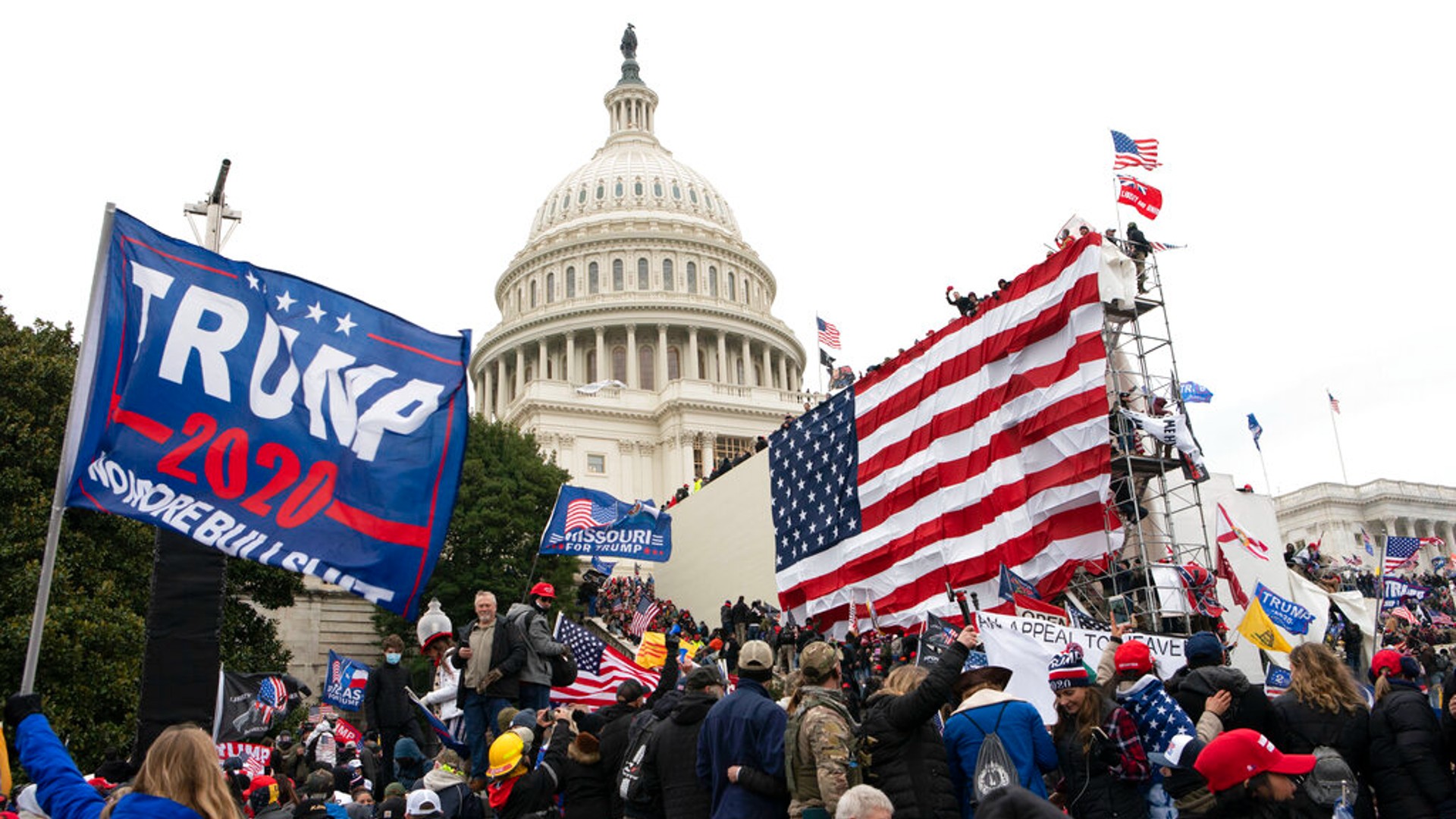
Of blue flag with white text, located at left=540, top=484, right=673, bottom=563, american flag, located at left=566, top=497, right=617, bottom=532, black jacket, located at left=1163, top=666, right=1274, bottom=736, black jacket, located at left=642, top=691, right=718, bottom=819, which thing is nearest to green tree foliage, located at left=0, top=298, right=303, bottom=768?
blue flag with white text, located at left=540, top=484, right=673, bottom=563

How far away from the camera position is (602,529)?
74.7 ft

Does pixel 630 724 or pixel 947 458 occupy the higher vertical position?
pixel 947 458

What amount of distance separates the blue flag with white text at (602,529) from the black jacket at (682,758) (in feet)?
48.4

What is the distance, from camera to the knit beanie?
6129 millimetres

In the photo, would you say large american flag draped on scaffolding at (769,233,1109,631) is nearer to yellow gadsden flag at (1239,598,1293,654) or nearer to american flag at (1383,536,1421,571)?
yellow gadsden flag at (1239,598,1293,654)

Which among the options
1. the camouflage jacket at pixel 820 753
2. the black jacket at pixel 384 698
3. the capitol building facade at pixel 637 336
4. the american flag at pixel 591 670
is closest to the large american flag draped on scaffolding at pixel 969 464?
the american flag at pixel 591 670

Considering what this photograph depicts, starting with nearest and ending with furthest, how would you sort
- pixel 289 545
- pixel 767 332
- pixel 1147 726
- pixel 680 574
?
pixel 1147 726, pixel 289 545, pixel 680 574, pixel 767 332

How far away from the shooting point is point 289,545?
6488 millimetres

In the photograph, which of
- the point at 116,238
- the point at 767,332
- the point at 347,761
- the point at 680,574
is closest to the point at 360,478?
the point at 116,238

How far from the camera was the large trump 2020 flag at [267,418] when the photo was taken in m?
6.23

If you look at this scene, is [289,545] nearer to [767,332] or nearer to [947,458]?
[947,458]

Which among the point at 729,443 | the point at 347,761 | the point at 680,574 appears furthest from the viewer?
the point at 729,443

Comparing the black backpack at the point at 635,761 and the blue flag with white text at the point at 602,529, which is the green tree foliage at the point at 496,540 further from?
the black backpack at the point at 635,761

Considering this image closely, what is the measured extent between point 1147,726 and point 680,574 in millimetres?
37530
